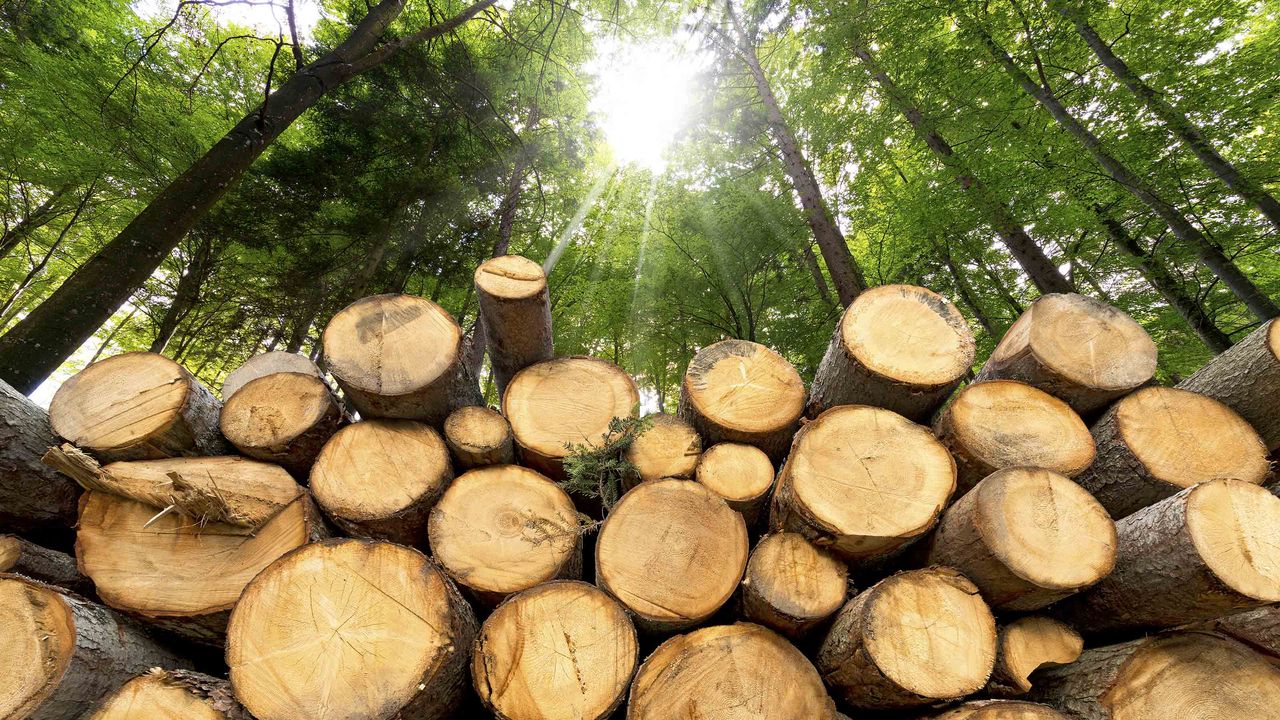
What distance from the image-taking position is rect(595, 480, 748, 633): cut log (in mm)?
1453

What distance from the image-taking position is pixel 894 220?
6.18m

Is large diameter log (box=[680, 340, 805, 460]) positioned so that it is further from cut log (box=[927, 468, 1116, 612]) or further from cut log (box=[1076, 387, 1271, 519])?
cut log (box=[1076, 387, 1271, 519])

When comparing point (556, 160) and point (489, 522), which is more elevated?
point (556, 160)

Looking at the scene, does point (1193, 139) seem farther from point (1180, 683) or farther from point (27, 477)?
point (27, 477)

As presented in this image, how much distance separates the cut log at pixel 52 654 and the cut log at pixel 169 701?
147mm

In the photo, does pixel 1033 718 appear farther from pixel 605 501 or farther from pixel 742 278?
pixel 742 278

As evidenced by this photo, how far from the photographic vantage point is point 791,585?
1.49 meters

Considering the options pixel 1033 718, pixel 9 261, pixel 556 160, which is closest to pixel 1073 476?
pixel 1033 718

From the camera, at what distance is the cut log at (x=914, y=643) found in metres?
1.27

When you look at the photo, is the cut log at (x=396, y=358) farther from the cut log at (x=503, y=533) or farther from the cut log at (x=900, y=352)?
the cut log at (x=900, y=352)

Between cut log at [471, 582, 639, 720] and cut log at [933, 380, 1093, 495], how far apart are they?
1.42 meters

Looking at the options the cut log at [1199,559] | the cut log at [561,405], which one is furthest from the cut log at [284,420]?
the cut log at [1199,559]

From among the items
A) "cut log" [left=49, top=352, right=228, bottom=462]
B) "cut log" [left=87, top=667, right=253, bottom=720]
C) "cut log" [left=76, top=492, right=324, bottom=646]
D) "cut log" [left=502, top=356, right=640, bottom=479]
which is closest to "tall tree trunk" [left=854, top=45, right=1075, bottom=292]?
"cut log" [left=502, top=356, right=640, bottom=479]

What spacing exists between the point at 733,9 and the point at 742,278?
5221 millimetres
